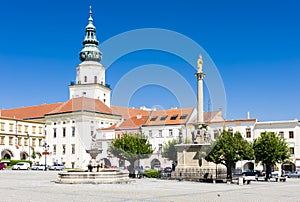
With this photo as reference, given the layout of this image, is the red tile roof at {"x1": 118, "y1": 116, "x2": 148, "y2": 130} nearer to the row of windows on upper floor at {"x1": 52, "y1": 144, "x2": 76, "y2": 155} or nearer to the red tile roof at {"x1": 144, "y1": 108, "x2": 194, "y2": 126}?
the red tile roof at {"x1": 144, "y1": 108, "x2": 194, "y2": 126}

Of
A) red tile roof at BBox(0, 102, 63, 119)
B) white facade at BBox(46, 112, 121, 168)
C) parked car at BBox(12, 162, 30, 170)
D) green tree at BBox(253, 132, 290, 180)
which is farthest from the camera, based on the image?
red tile roof at BBox(0, 102, 63, 119)

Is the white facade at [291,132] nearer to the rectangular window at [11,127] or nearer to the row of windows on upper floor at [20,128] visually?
the row of windows on upper floor at [20,128]

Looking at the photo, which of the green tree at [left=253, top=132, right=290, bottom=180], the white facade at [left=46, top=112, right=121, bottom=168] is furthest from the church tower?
the green tree at [left=253, top=132, right=290, bottom=180]

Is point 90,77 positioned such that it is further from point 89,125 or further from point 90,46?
point 89,125

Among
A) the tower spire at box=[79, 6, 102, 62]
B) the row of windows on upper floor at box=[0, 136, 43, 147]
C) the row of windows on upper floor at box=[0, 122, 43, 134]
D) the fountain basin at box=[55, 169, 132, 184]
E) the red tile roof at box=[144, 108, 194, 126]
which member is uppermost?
the tower spire at box=[79, 6, 102, 62]

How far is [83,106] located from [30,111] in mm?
16971

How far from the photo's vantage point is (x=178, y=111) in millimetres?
67500

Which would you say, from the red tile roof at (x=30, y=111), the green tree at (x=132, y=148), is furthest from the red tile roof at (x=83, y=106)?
the green tree at (x=132, y=148)

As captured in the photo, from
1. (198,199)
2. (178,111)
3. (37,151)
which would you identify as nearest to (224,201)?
(198,199)

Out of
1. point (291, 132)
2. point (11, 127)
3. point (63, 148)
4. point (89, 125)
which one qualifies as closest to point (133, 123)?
point (89, 125)

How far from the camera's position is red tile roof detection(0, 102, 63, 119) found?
8446 centimetres

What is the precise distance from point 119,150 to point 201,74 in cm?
1815

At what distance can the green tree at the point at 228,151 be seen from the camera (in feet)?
98.9

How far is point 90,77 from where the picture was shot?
8431 cm
